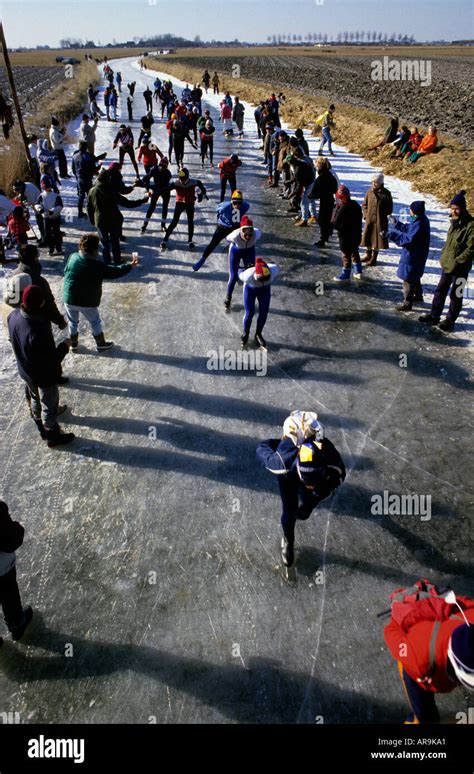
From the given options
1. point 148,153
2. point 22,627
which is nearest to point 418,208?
point 22,627

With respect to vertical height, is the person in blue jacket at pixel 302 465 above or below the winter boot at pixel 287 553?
above

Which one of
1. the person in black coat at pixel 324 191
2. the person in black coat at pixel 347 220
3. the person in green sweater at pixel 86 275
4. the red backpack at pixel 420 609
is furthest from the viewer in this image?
the person in black coat at pixel 324 191

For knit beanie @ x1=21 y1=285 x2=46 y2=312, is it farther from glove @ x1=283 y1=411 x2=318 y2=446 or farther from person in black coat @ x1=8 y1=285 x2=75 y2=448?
glove @ x1=283 y1=411 x2=318 y2=446

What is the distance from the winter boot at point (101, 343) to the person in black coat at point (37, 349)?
1.85 meters

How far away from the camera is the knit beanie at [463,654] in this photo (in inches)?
94.8

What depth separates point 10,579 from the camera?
149 inches

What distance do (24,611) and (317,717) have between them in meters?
2.49

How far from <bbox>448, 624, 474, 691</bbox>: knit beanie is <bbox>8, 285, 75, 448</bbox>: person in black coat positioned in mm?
4497

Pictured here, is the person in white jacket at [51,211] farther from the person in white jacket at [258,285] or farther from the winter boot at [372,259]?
the winter boot at [372,259]

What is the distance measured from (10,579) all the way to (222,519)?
2.04 meters

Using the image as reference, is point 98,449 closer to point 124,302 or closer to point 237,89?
point 124,302

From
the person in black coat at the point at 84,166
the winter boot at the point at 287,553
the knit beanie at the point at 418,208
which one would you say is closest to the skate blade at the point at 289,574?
the winter boot at the point at 287,553

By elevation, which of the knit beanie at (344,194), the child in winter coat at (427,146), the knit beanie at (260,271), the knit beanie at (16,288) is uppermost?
the child in winter coat at (427,146)

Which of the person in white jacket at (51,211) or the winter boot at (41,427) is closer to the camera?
the winter boot at (41,427)
